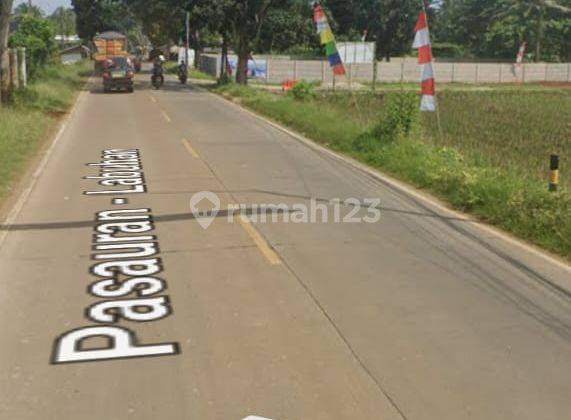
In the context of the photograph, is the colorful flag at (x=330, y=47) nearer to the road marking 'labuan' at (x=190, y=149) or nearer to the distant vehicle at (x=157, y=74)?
the road marking 'labuan' at (x=190, y=149)

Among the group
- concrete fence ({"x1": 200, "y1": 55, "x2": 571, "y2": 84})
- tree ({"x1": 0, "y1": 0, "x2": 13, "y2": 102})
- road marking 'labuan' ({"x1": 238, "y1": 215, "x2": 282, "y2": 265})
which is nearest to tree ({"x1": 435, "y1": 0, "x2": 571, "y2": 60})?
concrete fence ({"x1": 200, "y1": 55, "x2": 571, "y2": 84})

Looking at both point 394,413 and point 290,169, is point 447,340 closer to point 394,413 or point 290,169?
point 394,413

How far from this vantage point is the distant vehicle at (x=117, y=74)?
3697 centimetres

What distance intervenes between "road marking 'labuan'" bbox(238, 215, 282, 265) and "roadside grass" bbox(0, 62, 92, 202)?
4398 mm

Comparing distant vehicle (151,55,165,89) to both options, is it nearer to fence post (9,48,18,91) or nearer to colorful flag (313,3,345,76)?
fence post (9,48,18,91)

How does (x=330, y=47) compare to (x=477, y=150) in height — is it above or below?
above

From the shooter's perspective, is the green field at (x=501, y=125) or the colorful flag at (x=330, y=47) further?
the colorful flag at (x=330, y=47)

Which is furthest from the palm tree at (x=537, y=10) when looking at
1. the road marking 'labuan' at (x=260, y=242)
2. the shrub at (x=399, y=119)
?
the road marking 'labuan' at (x=260, y=242)

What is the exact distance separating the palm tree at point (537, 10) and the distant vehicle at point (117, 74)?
4869cm

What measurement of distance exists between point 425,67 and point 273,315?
1052cm

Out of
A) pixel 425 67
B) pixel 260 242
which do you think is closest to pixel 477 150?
pixel 425 67

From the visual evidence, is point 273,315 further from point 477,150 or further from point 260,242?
point 477,150

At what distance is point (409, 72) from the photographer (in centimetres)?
6319

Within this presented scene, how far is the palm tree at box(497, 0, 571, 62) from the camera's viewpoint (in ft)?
244
